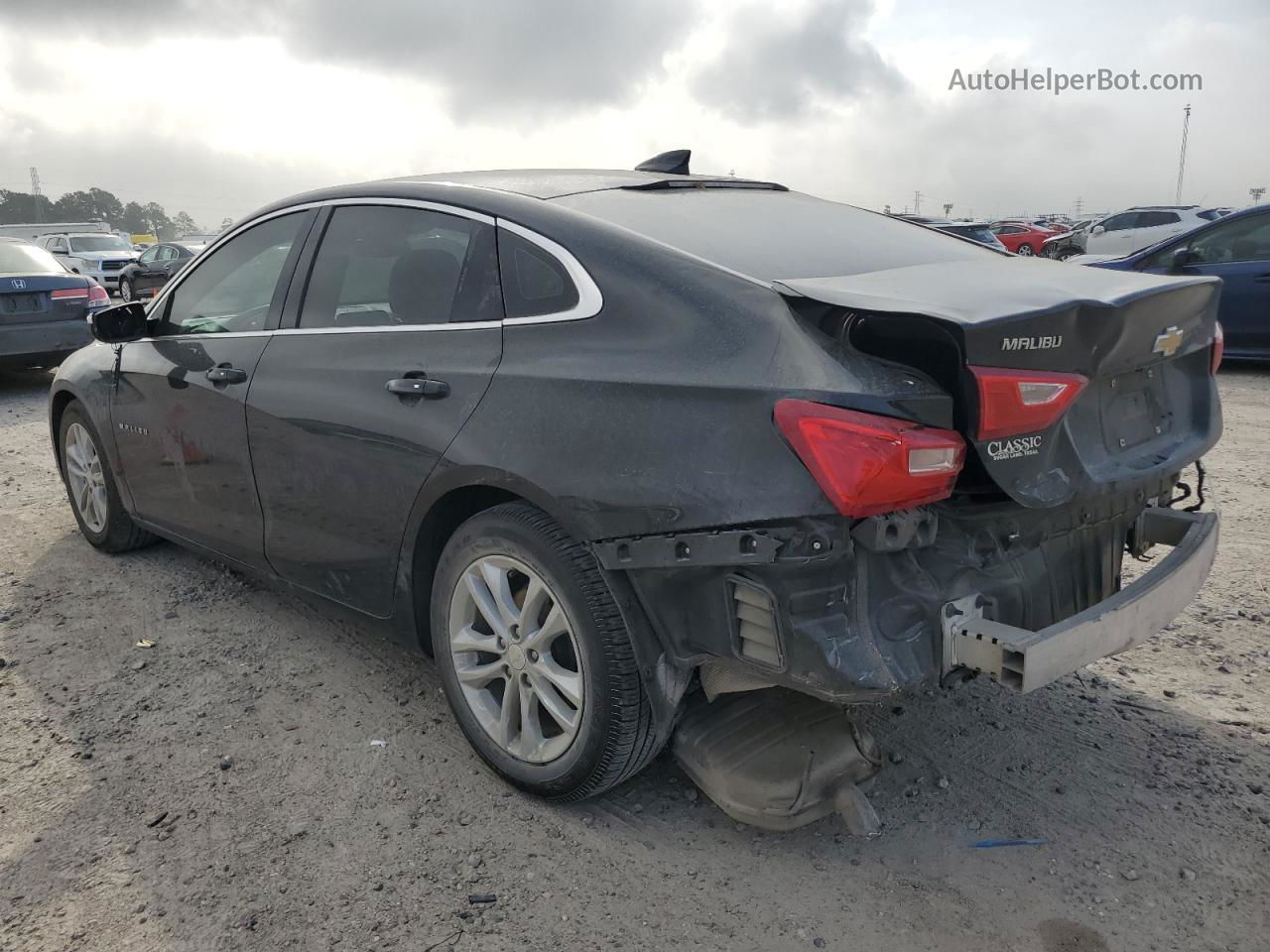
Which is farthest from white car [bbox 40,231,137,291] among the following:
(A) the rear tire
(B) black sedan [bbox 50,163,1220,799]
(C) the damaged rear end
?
(C) the damaged rear end

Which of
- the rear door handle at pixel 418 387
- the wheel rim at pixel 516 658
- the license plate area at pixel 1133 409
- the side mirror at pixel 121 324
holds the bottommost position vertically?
the wheel rim at pixel 516 658

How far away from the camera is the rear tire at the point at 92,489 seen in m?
4.61

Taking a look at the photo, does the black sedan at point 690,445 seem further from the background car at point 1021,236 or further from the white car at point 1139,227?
the background car at point 1021,236

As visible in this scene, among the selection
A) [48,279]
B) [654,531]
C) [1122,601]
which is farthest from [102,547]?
[48,279]

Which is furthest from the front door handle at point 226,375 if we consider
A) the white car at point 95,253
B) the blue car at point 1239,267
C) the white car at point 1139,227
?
the white car at point 95,253

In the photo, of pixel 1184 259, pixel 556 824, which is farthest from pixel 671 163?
pixel 1184 259

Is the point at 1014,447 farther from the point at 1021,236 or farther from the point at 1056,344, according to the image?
the point at 1021,236

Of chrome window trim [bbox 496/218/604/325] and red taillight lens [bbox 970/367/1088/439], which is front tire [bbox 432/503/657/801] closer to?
chrome window trim [bbox 496/218/604/325]

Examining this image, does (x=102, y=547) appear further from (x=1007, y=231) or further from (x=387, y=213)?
(x=1007, y=231)

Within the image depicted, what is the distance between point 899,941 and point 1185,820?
97cm

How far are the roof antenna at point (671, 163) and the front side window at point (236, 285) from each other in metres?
1.32

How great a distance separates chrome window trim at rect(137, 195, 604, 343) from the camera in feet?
8.54

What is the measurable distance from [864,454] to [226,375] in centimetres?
249

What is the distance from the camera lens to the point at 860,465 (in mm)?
2086
